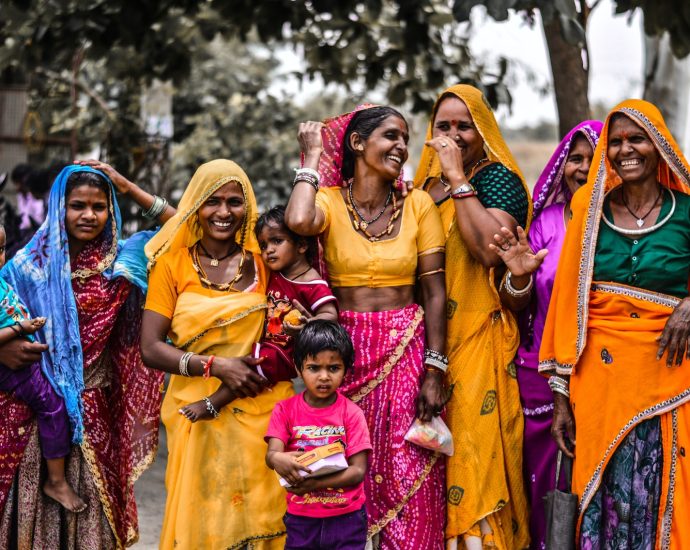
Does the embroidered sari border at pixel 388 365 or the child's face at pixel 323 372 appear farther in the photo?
the embroidered sari border at pixel 388 365

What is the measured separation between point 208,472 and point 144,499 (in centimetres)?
265

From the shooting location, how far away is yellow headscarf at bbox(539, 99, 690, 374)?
3.36 meters

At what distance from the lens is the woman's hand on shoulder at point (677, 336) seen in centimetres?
317

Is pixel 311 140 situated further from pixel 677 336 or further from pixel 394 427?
pixel 677 336

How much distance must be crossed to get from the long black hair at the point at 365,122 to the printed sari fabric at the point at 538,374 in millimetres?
806

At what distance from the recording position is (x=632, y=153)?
3.36m

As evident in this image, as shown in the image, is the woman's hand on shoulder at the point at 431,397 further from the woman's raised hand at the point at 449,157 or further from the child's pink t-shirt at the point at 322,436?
the woman's raised hand at the point at 449,157

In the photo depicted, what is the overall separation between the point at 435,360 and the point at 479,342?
221 millimetres

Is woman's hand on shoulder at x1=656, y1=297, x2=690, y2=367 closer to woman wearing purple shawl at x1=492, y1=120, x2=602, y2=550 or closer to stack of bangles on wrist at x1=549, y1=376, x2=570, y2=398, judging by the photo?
stack of bangles on wrist at x1=549, y1=376, x2=570, y2=398

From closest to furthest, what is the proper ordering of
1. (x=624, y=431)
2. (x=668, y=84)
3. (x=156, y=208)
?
(x=624, y=431)
(x=156, y=208)
(x=668, y=84)

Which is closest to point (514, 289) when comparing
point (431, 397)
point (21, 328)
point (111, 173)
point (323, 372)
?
point (431, 397)

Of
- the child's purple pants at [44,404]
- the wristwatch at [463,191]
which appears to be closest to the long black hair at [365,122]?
the wristwatch at [463,191]

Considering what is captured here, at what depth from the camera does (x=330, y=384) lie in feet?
10.9

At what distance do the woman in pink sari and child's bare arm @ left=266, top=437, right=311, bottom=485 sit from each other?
1.38 ft
